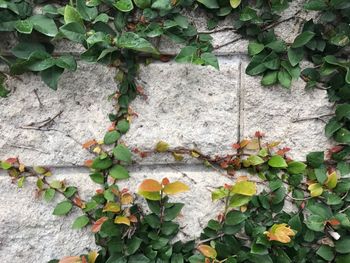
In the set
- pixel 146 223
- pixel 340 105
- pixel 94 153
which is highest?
pixel 340 105

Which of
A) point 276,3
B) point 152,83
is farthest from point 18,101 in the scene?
point 276,3

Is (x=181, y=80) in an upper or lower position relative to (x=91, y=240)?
upper

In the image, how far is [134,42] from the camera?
1217 mm

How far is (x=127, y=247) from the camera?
1.34m

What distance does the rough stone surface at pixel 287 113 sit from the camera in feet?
4.42

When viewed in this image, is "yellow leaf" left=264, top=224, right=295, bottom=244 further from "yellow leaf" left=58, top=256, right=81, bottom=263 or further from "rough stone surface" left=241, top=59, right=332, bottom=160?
"yellow leaf" left=58, top=256, right=81, bottom=263

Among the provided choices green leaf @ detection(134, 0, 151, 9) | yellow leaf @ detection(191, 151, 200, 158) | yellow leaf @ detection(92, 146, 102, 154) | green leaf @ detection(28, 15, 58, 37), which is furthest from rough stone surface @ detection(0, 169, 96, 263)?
green leaf @ detection(134, 0, 151, 9)

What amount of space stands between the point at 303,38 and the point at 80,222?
921 millimetres

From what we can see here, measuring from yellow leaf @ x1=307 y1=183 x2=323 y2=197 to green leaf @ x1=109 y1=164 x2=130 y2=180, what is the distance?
60 centimetres

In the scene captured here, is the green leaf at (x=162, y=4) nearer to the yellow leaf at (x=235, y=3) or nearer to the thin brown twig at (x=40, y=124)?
the yellow leaf at (x=235, y=3)

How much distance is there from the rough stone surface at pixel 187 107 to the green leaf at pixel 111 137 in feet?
0.13

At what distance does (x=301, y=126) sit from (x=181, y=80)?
0.43 metres

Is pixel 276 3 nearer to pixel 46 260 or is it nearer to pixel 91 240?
pixel 91 240

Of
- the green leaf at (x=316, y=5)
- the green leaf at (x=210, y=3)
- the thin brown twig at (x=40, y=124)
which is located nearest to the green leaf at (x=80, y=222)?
the thin brown twig at (x=40, y=124)
